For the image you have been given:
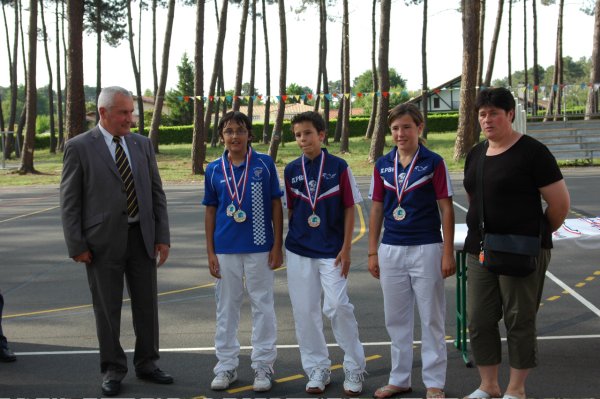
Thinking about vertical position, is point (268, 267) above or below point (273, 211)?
below

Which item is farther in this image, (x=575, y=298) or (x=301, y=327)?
(x=575, y=298)

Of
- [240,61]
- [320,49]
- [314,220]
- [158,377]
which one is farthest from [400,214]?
[320,49]

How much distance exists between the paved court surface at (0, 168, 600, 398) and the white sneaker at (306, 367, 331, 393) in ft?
0.20

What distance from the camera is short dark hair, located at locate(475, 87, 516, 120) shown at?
4.88 metres

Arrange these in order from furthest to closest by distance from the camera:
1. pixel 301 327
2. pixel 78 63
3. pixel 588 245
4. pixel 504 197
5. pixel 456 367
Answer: pixel 78 63 < pixel 588 245 < pixel 456 367 < pixel 301 327 < pixel 504 197

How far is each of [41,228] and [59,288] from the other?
7.37m

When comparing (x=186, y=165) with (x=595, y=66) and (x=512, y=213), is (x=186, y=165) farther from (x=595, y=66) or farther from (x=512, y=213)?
(x=512, y=213)

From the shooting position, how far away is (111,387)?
552 cm

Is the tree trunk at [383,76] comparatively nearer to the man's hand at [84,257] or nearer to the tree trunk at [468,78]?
the tree trunk at [468,78]

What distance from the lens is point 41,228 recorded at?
16781mm

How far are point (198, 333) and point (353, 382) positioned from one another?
2326 mm

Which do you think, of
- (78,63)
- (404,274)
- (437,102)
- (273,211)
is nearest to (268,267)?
(273,211)

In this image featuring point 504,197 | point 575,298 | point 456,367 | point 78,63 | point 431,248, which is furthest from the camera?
point 78,63

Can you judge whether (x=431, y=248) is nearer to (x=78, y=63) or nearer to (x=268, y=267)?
(x=268, y=267)
